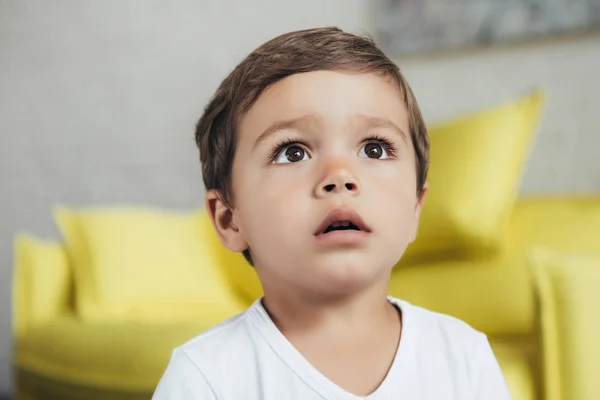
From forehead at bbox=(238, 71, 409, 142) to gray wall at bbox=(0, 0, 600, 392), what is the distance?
157cm

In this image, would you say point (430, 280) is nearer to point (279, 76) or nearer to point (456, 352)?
point (456, 352)

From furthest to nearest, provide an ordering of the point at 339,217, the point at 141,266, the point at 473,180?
the point at 141,266 < the point at 473,180 < the point at 339,217

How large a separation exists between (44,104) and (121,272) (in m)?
1.27

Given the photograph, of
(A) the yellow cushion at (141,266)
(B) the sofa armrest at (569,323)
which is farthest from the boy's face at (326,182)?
(A) the yellow cushion at (141,266)

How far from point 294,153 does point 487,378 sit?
1.06 feet

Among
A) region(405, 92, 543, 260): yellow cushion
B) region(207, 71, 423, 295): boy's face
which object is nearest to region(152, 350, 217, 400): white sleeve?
region(207, 71, 423, 295): boy's face

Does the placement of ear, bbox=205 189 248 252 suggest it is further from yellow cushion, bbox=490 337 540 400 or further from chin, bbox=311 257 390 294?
yellow cushion, bbox=490 337 540 400

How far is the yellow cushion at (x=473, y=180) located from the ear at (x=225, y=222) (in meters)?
0.74

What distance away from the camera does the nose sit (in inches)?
22.7

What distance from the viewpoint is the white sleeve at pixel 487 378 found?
0.69 meters

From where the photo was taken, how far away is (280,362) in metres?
0.64

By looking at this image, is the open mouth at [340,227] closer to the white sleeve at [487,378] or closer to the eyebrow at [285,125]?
the eyebrow at [285,125]

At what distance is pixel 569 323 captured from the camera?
0.90 meters

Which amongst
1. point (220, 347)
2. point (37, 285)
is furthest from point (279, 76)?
point (37, 285)
